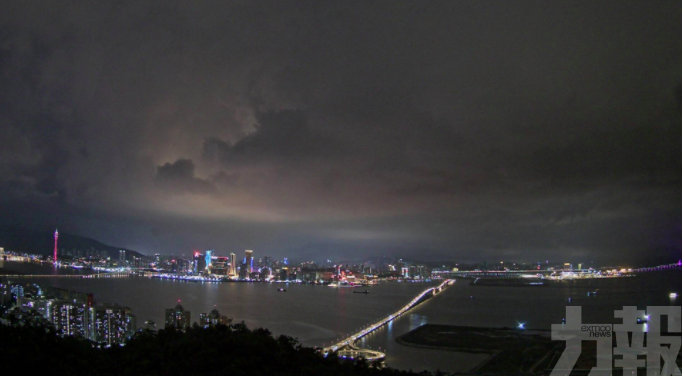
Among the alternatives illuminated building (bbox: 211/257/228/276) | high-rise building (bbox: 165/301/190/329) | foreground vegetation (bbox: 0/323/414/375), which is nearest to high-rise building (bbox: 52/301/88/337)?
high-rise building (bbox: 165/301/190/329)

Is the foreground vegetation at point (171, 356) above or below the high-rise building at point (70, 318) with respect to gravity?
above

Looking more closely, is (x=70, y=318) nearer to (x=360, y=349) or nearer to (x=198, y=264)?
(x=360, y=349)

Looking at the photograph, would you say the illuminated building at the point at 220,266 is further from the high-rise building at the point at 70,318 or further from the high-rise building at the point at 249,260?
the high-rise building at the point at 70,318

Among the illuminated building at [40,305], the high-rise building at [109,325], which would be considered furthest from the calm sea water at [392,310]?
the high-rise building at [109,325]

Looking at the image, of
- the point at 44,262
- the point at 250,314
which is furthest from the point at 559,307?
the point at 44,262

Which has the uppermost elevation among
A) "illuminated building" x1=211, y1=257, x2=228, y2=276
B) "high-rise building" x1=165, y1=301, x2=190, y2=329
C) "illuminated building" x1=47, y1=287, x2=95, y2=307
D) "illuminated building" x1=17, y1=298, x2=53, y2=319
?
"illuminated building" x1=17, y1=298, x2=53, y2=319

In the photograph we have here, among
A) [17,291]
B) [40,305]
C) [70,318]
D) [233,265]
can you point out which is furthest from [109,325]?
[233,265]

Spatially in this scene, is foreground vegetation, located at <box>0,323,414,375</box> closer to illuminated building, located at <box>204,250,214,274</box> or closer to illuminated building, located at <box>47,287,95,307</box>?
illuminated building, located at <box>47,287,95,307</box>
